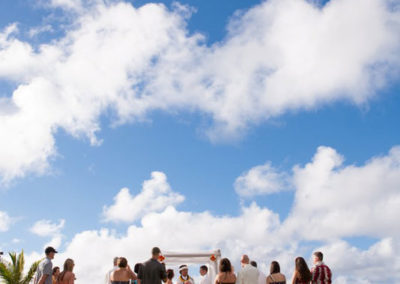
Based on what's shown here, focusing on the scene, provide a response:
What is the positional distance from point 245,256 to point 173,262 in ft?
19.8

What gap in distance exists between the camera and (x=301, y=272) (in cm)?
811

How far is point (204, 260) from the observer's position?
14.3 meters

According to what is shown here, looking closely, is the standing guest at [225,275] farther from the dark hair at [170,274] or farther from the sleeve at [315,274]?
the dark hair at [170,274]

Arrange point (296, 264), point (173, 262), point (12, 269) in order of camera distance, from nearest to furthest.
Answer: point (296, 264), point (173, 262), point (12, 269)

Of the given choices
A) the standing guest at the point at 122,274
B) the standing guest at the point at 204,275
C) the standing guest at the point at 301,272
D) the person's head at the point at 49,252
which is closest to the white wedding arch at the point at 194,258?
the standing guest at the point at 204,275

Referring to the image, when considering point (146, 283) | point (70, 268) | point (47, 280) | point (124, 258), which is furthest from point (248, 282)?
point (47, 280)

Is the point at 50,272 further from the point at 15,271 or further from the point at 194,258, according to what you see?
the point at 15,271

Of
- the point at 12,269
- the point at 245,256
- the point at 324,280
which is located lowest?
the point at 324,280

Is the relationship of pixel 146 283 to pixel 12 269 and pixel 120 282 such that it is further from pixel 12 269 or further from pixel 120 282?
pixel 12 269

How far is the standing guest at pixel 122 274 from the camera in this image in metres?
9.20

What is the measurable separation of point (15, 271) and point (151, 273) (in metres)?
12.9

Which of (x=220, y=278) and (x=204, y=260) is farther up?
(x=204, y=260)

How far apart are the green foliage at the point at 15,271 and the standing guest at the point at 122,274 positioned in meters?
10.9

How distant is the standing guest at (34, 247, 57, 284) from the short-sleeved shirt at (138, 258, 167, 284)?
1.94 metres
